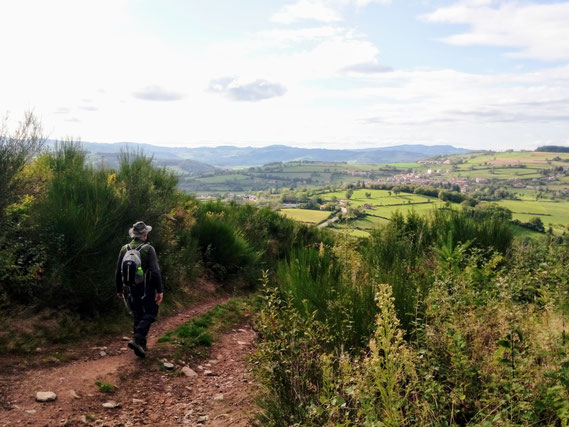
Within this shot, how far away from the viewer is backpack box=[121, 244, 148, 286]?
228 inches

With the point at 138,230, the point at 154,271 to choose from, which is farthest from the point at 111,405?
the point at 138,230

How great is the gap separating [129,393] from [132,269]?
1.74 m

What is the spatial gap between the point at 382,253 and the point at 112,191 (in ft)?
19.1

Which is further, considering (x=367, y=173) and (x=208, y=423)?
(x=367, y=173)

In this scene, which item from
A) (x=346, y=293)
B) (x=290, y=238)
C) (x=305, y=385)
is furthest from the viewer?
(x=290, y=238)

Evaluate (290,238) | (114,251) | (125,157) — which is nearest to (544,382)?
(114,251)

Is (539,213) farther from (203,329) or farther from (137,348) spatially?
(137,348)

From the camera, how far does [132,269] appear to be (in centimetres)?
580

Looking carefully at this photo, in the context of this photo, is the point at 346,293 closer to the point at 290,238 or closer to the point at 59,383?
the point at 59,383

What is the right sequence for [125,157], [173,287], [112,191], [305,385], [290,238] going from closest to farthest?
[305,385] → [112,191] → [173,287] → [125,157] → [290,238]

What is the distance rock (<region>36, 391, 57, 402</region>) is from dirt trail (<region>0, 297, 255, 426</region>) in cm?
6

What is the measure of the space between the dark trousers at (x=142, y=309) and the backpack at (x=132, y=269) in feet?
0.61

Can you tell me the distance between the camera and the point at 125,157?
12039 mm

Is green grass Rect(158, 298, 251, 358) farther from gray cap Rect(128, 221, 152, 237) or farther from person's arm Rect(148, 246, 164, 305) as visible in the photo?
gray cap Rect(128, 221, 152, 237)
